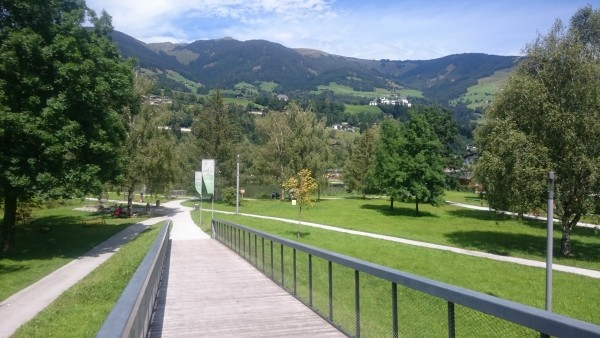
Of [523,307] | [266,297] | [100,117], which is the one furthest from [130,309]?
[100,117]

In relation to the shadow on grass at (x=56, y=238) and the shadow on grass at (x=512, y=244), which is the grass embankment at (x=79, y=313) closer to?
the shadow on grass at (x=56, y=238)

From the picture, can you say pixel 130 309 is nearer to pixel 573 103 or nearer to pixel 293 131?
pixel 573 103

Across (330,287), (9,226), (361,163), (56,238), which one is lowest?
(56,238)

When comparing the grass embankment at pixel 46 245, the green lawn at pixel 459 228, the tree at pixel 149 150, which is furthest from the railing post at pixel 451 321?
the tree at pixel 149 150

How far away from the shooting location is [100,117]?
2391 cm

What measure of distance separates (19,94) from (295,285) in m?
17.3

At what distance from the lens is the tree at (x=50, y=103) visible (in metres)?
19.5

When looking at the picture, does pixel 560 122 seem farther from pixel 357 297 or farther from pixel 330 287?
pixel 357 297

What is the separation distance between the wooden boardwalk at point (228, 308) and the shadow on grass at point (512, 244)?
55.4 ft

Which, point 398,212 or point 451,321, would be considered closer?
point 451,321

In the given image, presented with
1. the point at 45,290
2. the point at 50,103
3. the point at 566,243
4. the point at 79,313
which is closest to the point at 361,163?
the point at 566,243

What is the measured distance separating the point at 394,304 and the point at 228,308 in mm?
3357

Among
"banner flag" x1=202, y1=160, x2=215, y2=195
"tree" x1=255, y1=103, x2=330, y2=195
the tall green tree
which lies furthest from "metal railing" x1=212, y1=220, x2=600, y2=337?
the tall green tree

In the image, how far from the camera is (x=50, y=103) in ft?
64.6
